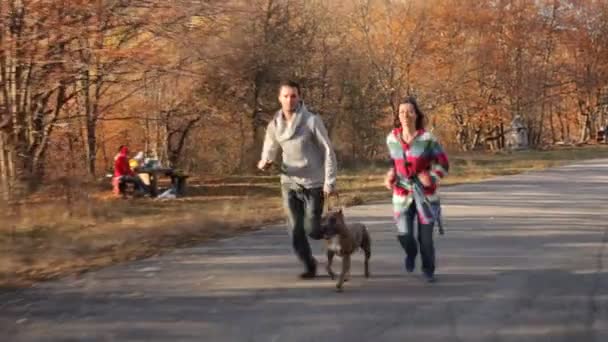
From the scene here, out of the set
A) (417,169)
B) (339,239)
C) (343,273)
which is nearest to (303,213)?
(339,239)

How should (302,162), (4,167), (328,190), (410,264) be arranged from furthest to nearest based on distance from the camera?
(4,167) < (410,264) < (302,162) < (328,190)

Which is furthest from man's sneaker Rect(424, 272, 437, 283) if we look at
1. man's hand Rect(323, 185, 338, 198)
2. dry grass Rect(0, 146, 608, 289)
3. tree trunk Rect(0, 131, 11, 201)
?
tree trunk Rect(0, 131, 11, 201)

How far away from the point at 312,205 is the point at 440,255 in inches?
101

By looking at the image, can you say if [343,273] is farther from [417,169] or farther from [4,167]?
[4,167]

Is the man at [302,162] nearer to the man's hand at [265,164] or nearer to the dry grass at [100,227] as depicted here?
the man's hand at [265,164]

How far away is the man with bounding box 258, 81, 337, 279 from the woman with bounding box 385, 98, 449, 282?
2.12 feet

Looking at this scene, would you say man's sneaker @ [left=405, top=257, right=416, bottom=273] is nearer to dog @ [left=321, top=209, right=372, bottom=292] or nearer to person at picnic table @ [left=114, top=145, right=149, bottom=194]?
dog @ [left=321, top=209, right=372, bottom=292]

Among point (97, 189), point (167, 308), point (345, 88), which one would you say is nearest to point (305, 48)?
point (345, 88)

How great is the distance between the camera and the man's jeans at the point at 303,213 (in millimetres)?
7707

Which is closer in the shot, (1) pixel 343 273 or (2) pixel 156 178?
(1) pixel 343 273

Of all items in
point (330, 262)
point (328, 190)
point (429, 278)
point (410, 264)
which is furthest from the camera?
point (410, 264)

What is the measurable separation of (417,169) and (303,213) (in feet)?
3.63

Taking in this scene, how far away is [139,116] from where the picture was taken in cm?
2161

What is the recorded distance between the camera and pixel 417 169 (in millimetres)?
7809
